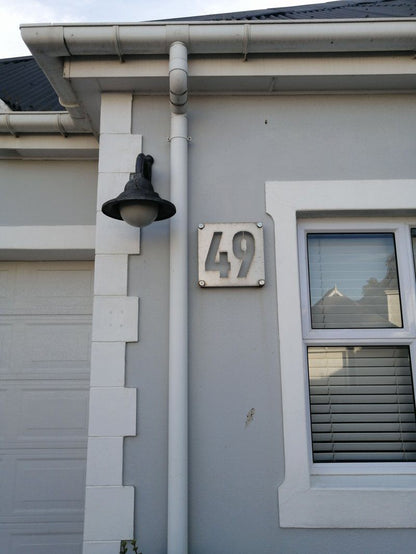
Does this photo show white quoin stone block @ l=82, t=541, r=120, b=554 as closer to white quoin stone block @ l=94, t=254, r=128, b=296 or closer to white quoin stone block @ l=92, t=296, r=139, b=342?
white quoin stone block @ l=92, t=296, r=139, b=342

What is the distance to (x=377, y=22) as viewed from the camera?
103 inches

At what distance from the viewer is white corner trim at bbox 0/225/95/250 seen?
10.8ft

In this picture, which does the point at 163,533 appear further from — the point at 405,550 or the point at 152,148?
the point at 152,148

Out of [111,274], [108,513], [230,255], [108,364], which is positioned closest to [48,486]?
[108,513]

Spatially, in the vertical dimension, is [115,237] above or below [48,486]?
above

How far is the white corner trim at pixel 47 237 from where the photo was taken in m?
3.29

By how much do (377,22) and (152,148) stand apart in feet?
4.91

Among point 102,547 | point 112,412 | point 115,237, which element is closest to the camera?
point 102,547

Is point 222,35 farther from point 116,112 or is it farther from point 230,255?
point 230,255

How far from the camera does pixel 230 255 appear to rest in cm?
261

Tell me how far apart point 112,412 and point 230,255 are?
3.56 ft

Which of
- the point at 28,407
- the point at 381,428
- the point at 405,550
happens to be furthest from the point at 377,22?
the point at 28,407

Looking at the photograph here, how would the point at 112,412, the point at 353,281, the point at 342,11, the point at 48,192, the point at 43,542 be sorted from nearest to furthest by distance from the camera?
the point at 112,412 < the point at 353,281 < the point at 43,542 < the point at 48,192 < the point at 342,11

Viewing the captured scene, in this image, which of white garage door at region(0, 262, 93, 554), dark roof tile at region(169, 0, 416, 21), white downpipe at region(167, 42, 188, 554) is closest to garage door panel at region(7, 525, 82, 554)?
white garage door at region(0, 262, 93, 554)
